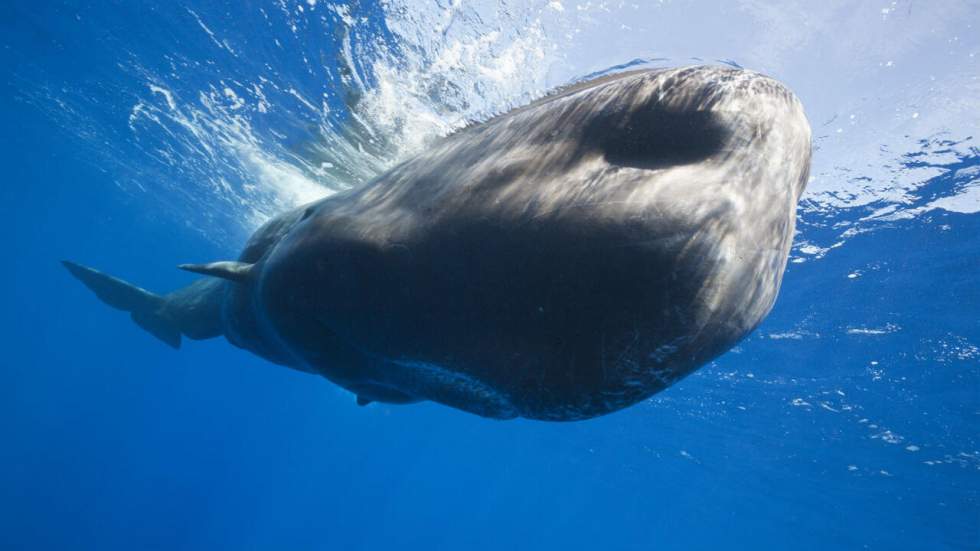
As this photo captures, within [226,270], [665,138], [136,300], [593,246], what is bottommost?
[593,246]

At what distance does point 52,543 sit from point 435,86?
67338mm

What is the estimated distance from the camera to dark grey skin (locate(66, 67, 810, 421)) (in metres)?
1.55

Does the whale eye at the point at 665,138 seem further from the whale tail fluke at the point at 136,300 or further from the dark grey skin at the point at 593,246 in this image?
the whale tail fluke at the point at 136,300

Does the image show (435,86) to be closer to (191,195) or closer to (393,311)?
(393,311)

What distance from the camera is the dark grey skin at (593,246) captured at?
5.09 feet

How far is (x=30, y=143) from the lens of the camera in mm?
34250

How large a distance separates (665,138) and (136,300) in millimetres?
10281

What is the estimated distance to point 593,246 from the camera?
1590 mm

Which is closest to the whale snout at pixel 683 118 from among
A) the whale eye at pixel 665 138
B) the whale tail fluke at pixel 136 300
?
the whale eye at pixel 665 138

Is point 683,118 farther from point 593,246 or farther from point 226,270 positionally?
point 226,270

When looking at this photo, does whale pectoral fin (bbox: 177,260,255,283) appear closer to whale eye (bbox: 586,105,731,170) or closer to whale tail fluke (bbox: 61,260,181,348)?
whale eye (bbox: 586,105,731,170)

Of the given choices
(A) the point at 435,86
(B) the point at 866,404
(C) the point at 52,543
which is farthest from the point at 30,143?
(B) the point at 866,404

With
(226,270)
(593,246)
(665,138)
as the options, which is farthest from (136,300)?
(665,138)

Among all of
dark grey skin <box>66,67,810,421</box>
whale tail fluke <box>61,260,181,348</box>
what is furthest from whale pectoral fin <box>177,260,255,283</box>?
whale tail fluke <box>61,260,181,348</box>
